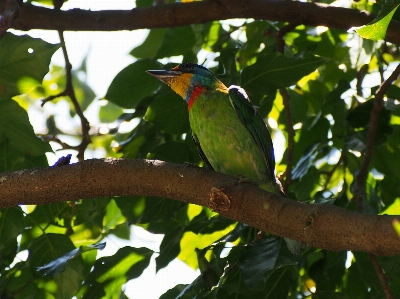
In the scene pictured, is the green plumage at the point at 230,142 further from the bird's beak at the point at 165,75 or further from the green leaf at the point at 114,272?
the green leaf at the point at 114,272

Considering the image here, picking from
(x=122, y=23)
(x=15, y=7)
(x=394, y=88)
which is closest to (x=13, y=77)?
(x=15, y=7)

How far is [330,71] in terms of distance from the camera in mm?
4250

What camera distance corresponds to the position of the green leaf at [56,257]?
2.98 m

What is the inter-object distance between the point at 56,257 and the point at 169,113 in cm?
100

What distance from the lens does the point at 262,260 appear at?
2740mm

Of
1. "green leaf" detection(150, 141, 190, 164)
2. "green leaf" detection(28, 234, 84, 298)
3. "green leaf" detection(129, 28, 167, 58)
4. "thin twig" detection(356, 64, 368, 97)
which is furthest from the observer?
"green leaf" detection(129, 28, 167, 58)

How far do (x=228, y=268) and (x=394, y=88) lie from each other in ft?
5.09

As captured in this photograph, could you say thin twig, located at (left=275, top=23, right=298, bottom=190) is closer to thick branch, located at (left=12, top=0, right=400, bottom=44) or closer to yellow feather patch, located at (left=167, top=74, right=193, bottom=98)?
thick branch, located at (left=12, top=0, right=400, bottom=44)

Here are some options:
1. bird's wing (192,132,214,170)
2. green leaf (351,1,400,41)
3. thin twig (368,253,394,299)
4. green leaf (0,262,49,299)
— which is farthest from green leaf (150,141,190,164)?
green leaf (351,1,400,41)

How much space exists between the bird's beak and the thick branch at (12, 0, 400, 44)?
27 centimetres

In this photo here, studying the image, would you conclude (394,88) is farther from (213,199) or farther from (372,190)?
(213,199)

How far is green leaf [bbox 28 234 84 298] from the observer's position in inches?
117

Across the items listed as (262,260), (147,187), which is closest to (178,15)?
(147,187)

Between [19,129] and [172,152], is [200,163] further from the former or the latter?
[19,129]
